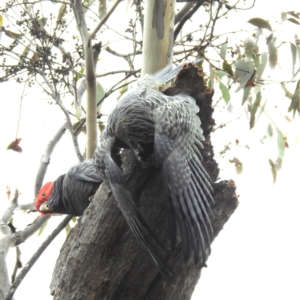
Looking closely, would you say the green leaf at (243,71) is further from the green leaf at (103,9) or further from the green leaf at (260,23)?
the green leaf at (103,9)

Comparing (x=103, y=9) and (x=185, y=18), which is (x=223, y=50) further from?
(x=103, y=9)

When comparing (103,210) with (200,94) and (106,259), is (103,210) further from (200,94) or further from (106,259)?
(200,94)

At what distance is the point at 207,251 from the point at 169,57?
72 cm

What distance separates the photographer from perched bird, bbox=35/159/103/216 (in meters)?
1.70

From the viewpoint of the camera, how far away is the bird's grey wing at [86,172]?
66.3 inches

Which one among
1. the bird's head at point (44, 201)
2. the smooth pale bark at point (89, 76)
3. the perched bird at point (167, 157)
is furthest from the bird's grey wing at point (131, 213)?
the bird's head at point (44, 201)

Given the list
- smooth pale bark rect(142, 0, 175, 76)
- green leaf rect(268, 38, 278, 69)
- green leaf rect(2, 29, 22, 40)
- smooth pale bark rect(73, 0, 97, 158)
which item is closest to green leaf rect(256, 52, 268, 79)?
green leaf rect(268, 38, 278, 69)

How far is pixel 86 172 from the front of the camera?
5.57ft

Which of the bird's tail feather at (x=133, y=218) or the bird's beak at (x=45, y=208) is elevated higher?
the bird's beak at (x=45, y=208)

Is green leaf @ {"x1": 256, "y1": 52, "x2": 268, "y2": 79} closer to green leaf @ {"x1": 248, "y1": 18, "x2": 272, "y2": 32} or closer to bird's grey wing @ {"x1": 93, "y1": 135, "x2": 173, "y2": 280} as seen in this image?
green leaf @ {"x1": 248, "y1": 18, "x2": 272, "y2": 32}

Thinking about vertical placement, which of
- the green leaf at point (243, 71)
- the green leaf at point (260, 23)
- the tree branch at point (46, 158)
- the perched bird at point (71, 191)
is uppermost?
the green leaf at point (260, 23)

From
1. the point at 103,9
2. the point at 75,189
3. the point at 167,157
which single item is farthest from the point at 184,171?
the point at 103,9

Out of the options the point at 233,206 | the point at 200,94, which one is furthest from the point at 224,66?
the point at 233,206

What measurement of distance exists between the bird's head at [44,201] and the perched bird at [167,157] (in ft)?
2.41
